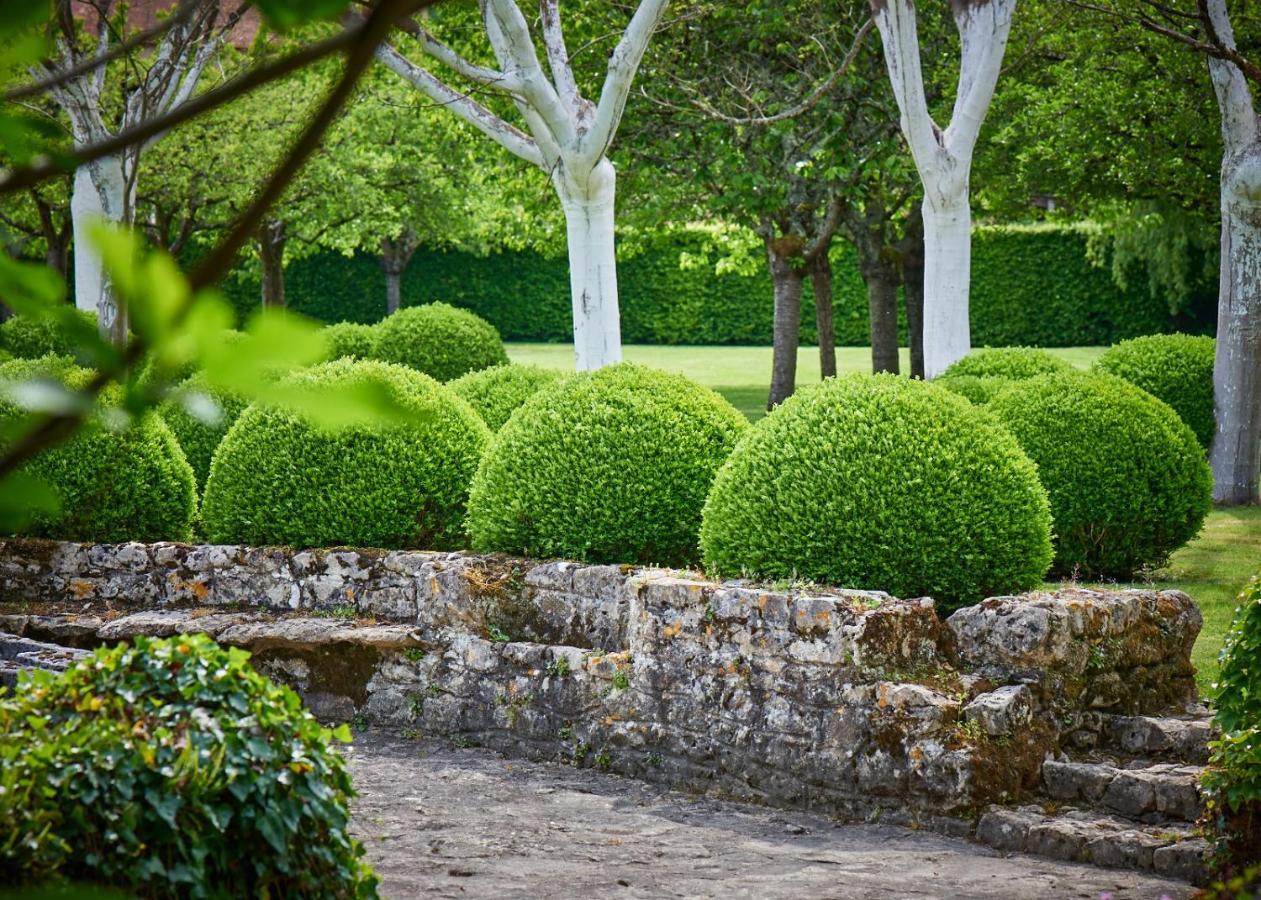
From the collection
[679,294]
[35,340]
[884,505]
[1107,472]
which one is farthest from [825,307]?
[884,505]

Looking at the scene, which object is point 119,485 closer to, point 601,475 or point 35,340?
point 601,475

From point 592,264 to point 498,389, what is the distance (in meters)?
1.81

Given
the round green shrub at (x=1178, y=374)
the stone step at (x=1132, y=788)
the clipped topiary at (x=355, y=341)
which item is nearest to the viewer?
the stone step at (x=1132, y=788)

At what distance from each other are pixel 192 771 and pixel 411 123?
21.1m

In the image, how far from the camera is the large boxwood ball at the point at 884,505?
19.3 feet

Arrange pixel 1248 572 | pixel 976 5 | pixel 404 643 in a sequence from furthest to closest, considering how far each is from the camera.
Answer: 1. pixel 976 5
2. pixel 1248 572
3. pixel 404 643

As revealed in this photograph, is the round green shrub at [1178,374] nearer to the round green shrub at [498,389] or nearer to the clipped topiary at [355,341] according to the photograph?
the round green shrub at [498,389]

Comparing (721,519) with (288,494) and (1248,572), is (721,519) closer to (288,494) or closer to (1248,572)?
(288,494)

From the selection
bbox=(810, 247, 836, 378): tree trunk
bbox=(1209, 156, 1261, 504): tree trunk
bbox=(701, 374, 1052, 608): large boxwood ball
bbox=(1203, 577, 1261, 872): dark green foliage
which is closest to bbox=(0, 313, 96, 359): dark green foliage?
bbox=(701, 374, 1052, 608): large boxwood ball

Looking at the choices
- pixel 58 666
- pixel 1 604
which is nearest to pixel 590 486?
pixel 58 666

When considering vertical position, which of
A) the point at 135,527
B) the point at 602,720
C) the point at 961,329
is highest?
the point at 961,329

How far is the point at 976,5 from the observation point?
11.2 meters

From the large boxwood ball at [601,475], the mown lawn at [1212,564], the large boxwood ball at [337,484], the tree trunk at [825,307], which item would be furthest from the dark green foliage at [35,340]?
the tree trunk at [825,307]

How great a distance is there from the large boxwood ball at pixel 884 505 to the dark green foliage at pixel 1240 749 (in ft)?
4.69
